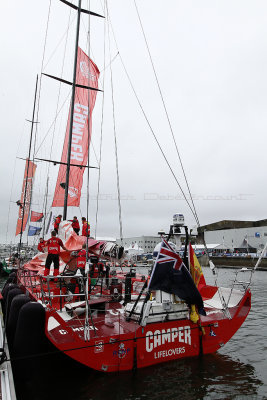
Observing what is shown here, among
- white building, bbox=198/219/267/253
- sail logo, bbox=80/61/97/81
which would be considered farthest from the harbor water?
white building, bbox=198/219/267/253

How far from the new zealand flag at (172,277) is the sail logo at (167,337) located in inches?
32.5

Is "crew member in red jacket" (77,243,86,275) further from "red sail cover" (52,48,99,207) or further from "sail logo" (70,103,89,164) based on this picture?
"sail logo" (70,103,89,164)

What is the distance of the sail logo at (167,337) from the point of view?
6906 millimetres

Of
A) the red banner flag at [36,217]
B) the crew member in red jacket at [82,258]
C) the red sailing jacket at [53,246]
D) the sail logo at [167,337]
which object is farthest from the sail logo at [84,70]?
the red banner flag at [36,217]

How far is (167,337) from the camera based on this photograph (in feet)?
23.5

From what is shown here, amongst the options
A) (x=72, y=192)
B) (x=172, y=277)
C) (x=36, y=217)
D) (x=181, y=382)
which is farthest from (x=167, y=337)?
(x=36, y=217)

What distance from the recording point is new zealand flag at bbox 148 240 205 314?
6.82 metres

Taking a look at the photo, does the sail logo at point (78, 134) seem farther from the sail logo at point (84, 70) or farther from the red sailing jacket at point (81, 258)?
the red sailing jacket at point (81, 258)

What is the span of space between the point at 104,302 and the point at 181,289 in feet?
9.79

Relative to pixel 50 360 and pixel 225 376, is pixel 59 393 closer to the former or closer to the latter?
pixel 50 360

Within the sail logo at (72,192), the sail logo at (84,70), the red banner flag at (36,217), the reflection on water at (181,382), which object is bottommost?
the reflection on water at (181,382)

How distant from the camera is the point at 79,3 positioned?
Answer: 540 inches

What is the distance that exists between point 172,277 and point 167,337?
146 centimetres

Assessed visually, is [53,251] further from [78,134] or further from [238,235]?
[238,235]
